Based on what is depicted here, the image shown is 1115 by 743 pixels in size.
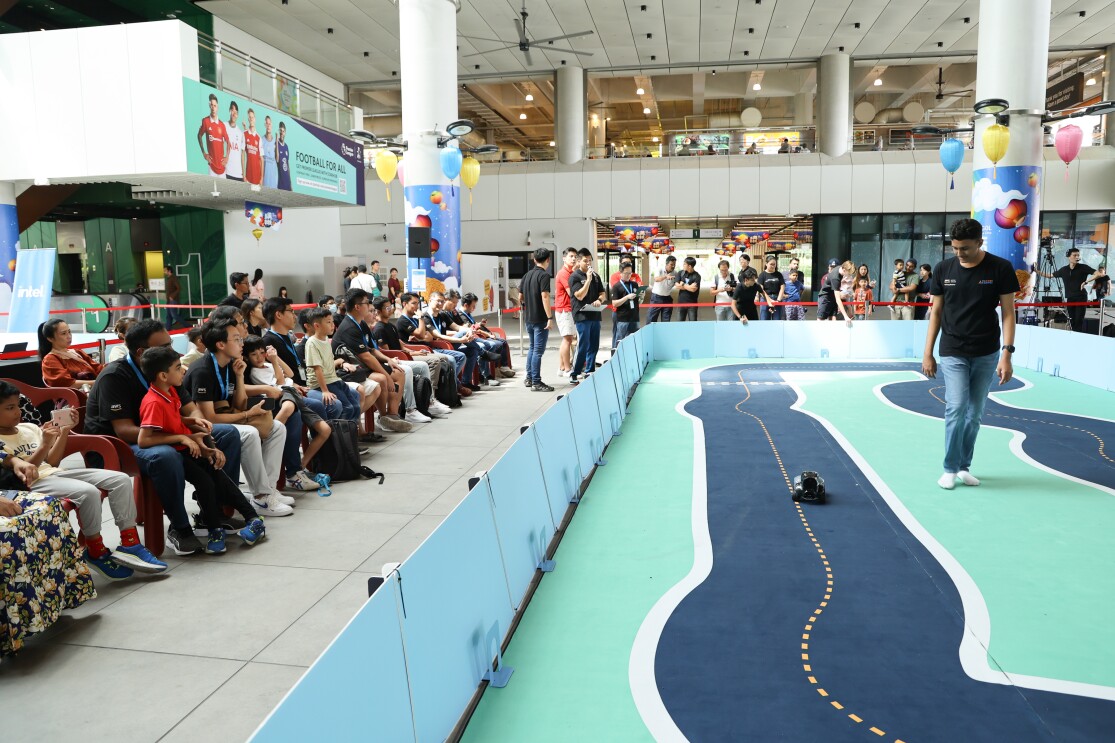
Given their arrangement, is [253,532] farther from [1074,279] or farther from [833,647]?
[1074,279]

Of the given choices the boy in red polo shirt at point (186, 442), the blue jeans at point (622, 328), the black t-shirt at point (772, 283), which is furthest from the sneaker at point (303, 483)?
the black t-shirt at point (772, 283)

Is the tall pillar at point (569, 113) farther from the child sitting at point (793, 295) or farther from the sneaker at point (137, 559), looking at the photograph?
the sneaker at point (137, 559)

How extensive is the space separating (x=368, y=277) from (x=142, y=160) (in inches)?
162

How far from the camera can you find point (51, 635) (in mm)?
3578

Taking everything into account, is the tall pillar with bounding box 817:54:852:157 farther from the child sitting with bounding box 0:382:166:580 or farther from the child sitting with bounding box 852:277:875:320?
the child sitting with bounding box 0:382:166:580

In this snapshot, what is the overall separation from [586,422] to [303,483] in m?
2.15

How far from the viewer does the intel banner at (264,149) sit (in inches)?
513

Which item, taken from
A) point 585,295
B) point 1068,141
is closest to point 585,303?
point 585,295

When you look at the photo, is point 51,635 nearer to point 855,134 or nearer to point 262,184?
point 262,184

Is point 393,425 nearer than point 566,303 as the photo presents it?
Yes

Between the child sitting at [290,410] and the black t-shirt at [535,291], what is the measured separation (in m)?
4.66

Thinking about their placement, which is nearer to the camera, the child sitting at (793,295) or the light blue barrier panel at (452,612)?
the light blue barrier panel at (452,612)

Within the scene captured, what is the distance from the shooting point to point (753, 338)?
552 inches

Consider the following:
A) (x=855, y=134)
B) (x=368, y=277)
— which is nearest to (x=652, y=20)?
(x=855, y=134)
